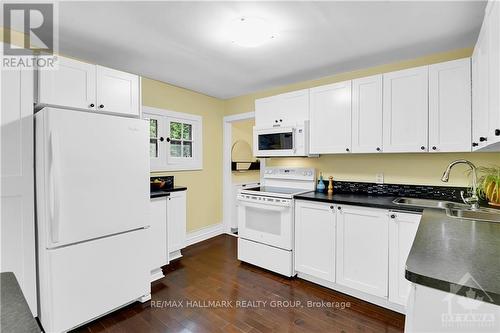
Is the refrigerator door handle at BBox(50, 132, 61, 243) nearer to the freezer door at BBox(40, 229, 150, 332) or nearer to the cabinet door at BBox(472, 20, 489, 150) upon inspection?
the freezer door at BBox(40, 229, 150, 332)

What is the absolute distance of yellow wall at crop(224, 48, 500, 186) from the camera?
245cm

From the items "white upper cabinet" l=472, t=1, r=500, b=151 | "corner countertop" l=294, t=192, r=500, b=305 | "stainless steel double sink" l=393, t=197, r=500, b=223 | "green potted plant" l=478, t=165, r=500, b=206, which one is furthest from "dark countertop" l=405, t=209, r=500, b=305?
"green potted plant" l=478, t=165, r=500, b=206

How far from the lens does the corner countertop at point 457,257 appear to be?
78cm

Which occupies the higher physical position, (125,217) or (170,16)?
(170,16)

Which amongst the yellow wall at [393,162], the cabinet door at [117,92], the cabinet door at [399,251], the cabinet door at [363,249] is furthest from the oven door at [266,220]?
the cabinet door at [117,92]

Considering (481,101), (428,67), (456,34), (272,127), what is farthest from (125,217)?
(456,34)

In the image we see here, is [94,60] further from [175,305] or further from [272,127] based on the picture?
[175,305]

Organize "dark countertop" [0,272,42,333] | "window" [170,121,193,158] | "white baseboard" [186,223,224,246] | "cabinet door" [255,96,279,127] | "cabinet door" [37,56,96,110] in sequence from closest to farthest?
1. "dark countertop" [0,272,42,333]
2. "cabinet door" [37,56,96,110]
3. "cabinet door" [255,96,279,127]
4. "window" [170,121,193,158]
5. "white baseboard" [186,223,224,246]

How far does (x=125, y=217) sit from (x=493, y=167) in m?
3.36

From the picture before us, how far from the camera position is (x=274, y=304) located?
93.8 inches

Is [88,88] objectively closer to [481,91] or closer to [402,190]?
[481,91]

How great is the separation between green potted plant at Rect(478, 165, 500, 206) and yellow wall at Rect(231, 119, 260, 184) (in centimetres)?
329

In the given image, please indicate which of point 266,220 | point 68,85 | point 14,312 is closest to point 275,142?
point 266,220

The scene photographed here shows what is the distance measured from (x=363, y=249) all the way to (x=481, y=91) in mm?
1551
